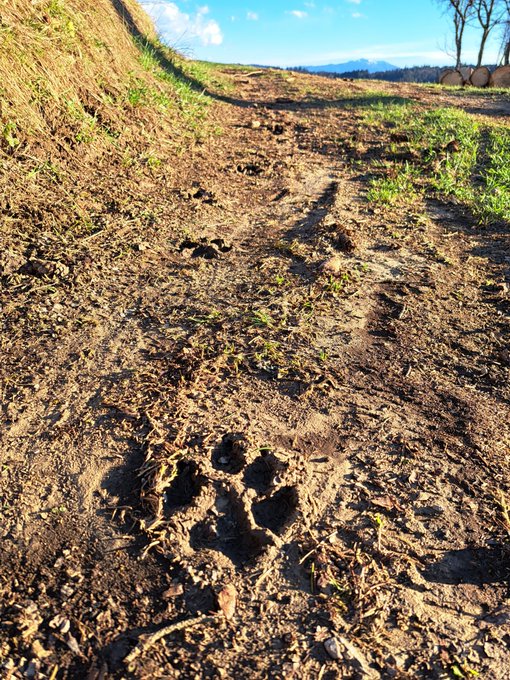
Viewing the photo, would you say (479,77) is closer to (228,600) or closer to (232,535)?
(232,535)

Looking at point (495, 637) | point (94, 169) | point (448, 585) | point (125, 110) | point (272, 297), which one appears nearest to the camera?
point (495, 637)

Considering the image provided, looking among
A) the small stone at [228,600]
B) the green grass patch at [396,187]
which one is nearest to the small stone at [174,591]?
the small stone at [228,600]

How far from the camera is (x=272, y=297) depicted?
328 centimetres

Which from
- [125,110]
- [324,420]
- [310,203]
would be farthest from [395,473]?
[125,110]

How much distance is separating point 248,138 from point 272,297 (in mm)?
4031

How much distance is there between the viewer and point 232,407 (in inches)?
95.3

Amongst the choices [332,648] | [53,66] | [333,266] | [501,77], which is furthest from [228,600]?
[501,77]

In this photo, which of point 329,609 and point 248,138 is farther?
point 248,138

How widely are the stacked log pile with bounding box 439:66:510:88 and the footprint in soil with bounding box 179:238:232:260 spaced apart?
687 inches

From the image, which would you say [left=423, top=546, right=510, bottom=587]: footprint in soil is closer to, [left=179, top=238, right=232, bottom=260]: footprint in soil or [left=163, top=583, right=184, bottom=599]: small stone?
[left=163, top=583, right=184, bottom=599]: small stone

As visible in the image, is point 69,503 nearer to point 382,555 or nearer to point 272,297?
point 382,555

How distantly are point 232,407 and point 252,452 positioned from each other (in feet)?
1.00

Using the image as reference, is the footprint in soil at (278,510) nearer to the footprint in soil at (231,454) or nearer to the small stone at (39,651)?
the footprint in soil at (231,454)

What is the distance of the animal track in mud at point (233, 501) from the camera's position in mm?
1888
